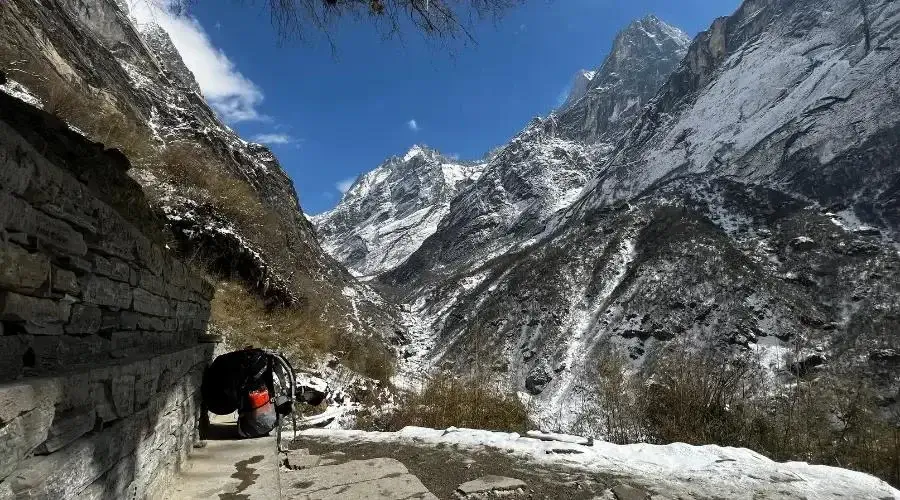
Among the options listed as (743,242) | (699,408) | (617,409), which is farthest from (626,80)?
(699,408)

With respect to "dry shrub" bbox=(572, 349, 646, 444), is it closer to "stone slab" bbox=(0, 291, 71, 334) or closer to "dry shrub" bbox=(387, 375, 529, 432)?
"dry shrub" bbox=(387, 375, 529, 432)

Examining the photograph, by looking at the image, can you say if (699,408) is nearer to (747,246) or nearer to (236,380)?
(236,380)

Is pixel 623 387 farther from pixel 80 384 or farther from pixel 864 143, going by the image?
pixel 864 143

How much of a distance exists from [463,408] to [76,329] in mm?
5738

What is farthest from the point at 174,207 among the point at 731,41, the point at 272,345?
the point at 731,41

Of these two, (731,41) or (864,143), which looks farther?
(731,41)

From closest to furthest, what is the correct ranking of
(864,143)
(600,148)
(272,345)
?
1. (272,345)
2. (864,143)
3. (600,148)

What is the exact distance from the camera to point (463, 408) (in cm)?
722

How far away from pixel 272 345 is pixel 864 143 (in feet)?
185

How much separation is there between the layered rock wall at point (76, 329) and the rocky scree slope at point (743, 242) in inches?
886

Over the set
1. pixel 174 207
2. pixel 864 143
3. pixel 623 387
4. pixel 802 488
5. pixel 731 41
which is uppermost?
pixel 731 41

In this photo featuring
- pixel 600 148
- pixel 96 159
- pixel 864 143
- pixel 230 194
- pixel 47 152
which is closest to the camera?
pixel 47 152

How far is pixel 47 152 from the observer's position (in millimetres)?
Answer: 2152

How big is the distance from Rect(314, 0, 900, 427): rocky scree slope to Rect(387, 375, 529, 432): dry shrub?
17.1 meters
